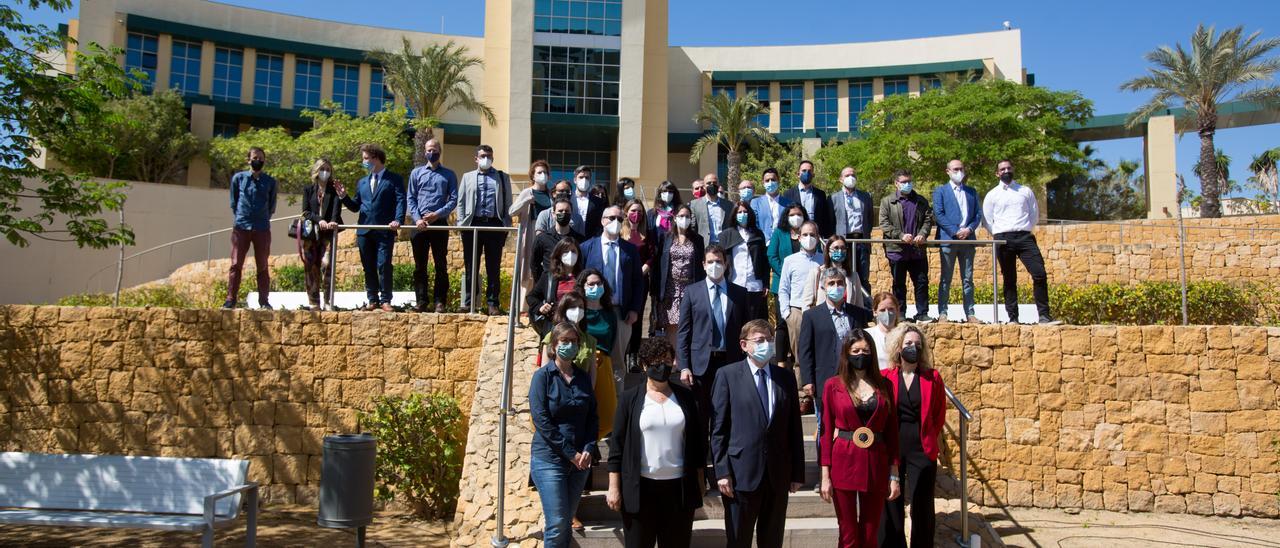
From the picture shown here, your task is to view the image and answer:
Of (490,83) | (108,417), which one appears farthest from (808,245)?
(490,83)

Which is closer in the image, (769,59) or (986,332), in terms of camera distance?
(986,332)

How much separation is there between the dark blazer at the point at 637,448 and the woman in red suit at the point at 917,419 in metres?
1.44

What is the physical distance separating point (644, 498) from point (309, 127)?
119 ft

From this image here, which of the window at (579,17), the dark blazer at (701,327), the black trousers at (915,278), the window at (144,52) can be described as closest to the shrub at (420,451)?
the dark blazer at (701,327)

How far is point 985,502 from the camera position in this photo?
32.3ft

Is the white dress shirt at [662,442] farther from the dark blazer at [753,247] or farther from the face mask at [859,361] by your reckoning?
the dark blazer at [753,247]

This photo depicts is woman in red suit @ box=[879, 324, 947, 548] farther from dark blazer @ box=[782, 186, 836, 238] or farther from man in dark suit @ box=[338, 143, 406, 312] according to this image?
man in dark suit @ box=[338, 143, 406, 312]

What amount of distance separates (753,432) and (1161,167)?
128 feet

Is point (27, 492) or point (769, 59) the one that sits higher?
point (769, 59)

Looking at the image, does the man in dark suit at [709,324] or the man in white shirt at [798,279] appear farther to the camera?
the man in white shirt at [798,279]

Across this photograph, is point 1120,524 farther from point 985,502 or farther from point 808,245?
point 808,245

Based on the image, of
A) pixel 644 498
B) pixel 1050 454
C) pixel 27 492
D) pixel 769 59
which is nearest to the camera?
pixel 644 498

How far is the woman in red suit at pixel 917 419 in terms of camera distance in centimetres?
628

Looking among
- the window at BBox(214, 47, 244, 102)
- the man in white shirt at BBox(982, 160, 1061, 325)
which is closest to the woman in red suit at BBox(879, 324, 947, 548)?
the man in white shirt at BBox(982, 160, 1061, 325)
